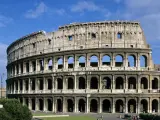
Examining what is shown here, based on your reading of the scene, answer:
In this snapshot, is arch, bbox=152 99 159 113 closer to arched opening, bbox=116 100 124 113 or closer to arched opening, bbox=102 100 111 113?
arched opening, bbox=116 100 124 113

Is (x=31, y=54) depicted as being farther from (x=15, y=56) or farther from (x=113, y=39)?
(x=113, y=39)

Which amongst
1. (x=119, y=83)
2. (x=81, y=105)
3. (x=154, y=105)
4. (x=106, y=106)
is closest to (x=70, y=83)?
(x=81, y=105)

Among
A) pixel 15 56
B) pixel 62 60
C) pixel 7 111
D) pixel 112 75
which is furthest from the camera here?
pixel 15 56

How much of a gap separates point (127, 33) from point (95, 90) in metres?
11.0

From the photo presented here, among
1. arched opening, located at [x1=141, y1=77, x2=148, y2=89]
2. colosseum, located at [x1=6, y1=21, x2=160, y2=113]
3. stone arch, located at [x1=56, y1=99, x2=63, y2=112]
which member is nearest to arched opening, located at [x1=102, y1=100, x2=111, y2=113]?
colosseum, located at [x1=6, y1=21, x2=160, y2=113]

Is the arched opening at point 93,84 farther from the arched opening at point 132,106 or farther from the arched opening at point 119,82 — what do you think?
the arched opening at point 132,106

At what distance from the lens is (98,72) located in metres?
Answer: 56.3

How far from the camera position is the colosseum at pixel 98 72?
5594cm

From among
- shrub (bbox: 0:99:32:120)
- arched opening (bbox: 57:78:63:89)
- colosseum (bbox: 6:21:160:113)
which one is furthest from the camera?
arched opening (bbox: 57:78:63:89)

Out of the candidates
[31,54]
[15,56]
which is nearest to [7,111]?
[31,54]

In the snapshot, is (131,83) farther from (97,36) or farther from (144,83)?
(97,36)

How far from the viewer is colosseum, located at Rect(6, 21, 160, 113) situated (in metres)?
55.9

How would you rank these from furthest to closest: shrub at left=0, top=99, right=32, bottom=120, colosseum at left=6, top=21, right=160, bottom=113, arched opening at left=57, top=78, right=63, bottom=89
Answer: arched opening at left=57, top=78, right=63, bottom=89, colosseum at left=6, top=21, right=160, bottom=113, shrub at left=0, top=99, right=32, bottom=120

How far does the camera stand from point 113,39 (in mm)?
57375
